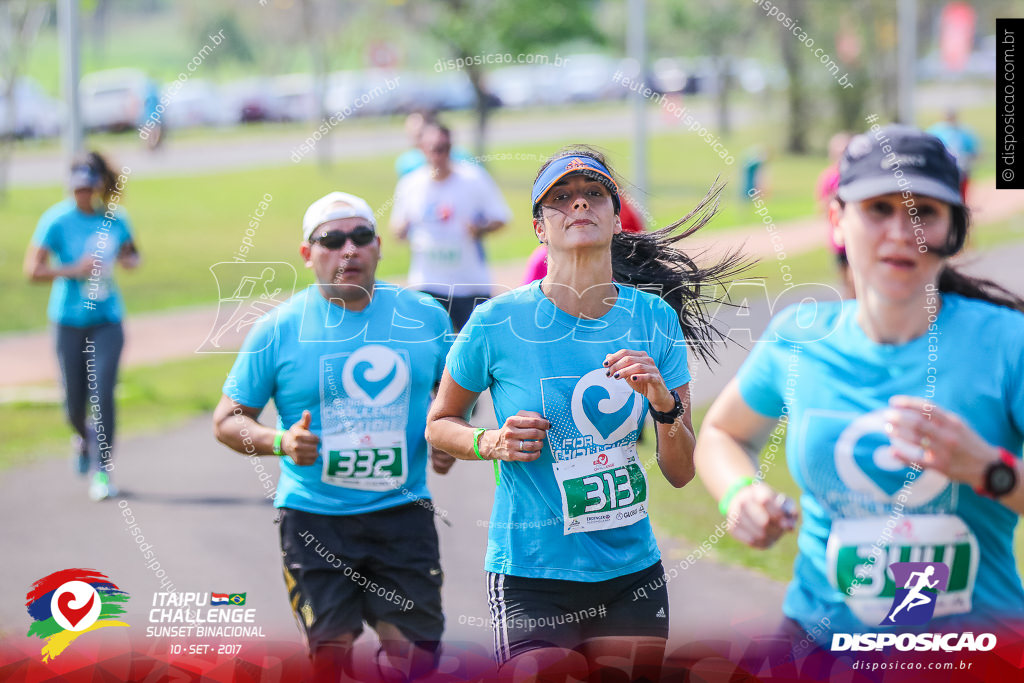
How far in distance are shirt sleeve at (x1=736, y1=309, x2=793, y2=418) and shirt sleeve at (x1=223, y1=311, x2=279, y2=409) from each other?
173cm

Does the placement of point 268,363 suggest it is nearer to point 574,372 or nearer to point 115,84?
point 574,372

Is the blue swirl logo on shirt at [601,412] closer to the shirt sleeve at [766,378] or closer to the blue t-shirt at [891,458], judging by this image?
the shirt sleeve at [766,378]

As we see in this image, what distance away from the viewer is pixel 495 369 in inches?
134

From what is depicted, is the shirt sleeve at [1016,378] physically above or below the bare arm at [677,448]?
above

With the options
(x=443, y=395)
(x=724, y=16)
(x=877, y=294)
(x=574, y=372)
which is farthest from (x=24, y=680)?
(x=724, y=16)

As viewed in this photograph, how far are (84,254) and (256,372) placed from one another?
397 centimetres

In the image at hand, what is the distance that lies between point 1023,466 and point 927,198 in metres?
0.67

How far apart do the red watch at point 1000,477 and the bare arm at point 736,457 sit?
0.47m

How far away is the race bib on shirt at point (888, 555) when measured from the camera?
2949 mm

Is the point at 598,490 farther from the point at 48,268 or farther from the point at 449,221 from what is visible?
the point at 48,268

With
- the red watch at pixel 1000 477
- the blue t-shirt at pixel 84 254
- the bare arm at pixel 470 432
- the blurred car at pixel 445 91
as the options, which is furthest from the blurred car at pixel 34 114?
the red watch at pixel 1000 477

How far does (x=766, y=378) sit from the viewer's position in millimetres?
3141

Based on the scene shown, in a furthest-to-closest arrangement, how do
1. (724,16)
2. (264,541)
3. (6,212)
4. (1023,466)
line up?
(724,16)
(6,212)
(264,541)
(1023,466)

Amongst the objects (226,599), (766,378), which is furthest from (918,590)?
(226,599)
